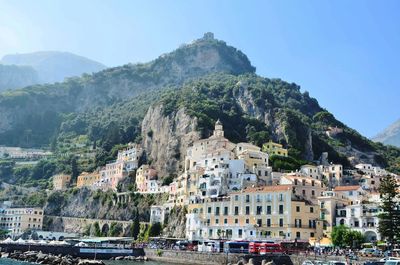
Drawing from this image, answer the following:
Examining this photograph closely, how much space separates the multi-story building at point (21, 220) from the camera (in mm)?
112875

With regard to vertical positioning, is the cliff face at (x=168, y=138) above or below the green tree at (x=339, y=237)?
above

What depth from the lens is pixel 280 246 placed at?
5709 centimetres

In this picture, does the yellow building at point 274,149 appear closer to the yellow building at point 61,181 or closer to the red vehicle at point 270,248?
the red vehicle at point 270,248

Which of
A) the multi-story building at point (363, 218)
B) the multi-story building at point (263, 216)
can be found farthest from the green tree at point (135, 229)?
the multi-story building at point (363, 218)

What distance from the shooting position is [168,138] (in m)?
118

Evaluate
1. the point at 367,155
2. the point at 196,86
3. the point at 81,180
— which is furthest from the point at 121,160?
the point at 367,155

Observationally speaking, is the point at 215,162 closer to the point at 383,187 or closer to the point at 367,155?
the point at 383,187

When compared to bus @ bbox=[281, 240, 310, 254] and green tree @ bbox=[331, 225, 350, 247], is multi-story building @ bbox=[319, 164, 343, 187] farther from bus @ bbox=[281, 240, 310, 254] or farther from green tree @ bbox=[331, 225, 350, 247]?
green tree @ bbox=[331, 225, 350, 247]

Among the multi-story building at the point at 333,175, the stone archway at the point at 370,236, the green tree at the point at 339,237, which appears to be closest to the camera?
the green tree at the point at 339,237

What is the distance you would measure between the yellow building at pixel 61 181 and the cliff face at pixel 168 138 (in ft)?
82.6

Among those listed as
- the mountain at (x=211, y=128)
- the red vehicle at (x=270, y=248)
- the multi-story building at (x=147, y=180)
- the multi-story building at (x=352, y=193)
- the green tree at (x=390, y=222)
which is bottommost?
the red vehicle at (x=270, y=248)

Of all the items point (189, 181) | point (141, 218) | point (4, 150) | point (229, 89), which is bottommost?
point (141, 218)

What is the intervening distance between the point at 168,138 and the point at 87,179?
27676 millimetres

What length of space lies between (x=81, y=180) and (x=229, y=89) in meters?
55.7
